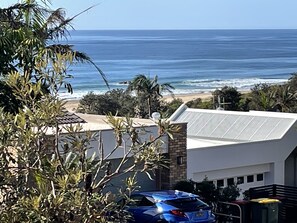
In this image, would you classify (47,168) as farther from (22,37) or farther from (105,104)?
(105,104)

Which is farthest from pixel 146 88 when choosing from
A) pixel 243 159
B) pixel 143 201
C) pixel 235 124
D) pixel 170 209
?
pixel 170 209

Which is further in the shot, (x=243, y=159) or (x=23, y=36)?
(x=243, y=159)

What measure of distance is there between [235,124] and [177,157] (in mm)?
7656

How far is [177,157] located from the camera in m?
20.8

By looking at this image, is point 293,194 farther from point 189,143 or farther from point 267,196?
point 189,143

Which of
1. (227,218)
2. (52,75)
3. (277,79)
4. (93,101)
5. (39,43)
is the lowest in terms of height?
(227,218)

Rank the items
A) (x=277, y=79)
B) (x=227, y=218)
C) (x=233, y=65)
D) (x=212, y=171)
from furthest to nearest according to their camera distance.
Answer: (x=233, y=65), (x=277, y=79), (x=212, y=171), (x=227, y=218)

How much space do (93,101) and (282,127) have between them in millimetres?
26908

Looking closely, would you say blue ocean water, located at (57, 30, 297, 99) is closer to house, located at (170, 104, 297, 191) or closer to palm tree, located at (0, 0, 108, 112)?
house, located at (170, 104, 297, 191)

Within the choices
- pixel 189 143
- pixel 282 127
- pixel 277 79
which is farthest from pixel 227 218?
pixel 277 79

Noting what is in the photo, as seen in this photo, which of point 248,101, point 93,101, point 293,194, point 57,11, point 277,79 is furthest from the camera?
point 277,79

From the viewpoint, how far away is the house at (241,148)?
23281mm

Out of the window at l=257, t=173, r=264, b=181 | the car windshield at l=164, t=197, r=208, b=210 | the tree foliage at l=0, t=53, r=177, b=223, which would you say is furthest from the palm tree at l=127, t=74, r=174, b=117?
the tree foliage at l=0, t=53, r=177, b=223

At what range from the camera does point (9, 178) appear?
643cm
